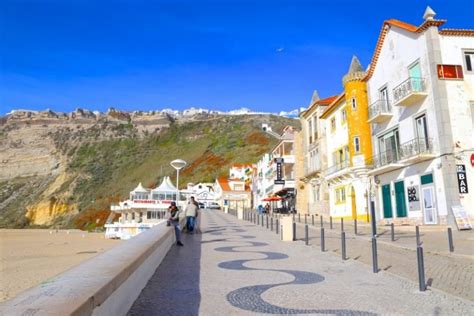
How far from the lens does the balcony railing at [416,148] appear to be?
68.4ft

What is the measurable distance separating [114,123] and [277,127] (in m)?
84.6

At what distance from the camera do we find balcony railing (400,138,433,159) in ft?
68.4

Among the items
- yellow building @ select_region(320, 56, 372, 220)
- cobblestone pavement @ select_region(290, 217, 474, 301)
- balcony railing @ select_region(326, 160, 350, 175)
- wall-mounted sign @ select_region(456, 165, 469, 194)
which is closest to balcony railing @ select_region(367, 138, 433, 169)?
wall-mounted sign @ select_region(456, 165, 469, 194)

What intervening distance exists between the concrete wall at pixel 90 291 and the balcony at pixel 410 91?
2013cm

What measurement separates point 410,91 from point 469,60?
3.60 m

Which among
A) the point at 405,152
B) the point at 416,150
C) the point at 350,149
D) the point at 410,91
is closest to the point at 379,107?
the point at 410,91

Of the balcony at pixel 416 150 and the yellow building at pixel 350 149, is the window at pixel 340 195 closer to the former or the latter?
the yellow building at pixel 350 149

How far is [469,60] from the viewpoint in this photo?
69.6ft

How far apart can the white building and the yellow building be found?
3064 mm

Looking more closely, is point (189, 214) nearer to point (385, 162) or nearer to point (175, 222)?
point (175, 222)

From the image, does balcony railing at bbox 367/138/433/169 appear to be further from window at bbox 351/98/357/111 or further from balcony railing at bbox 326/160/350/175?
window at bbox 351/98/357/111

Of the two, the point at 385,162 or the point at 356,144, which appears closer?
the point at 385,162

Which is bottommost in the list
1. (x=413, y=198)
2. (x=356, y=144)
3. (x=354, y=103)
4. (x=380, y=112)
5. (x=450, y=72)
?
(x=413, y=198)

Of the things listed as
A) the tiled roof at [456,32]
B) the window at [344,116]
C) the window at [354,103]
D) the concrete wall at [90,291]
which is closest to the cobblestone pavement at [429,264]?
the concrete wall at [90,291]
